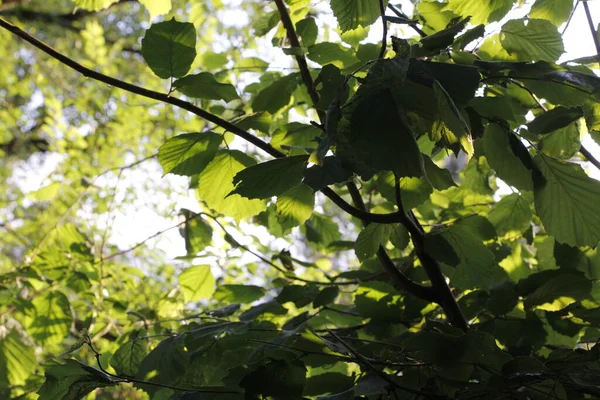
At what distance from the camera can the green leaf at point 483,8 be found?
59cm

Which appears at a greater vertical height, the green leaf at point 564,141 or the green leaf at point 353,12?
the green leaf at point 353,12

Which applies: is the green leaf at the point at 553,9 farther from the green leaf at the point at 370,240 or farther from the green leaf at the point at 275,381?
the green leaf at the point at 275,381

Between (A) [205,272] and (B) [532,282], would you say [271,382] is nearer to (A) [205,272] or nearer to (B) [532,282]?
(B) [532,282]

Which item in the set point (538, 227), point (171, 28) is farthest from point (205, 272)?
point (538, 227)

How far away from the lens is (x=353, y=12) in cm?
47

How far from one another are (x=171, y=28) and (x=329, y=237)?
48cm

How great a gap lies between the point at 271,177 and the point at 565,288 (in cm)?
33

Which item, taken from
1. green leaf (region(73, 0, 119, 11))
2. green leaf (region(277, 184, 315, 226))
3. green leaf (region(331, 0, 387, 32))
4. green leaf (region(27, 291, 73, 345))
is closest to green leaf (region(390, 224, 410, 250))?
green leaf (region(277, 184, 315, 226))

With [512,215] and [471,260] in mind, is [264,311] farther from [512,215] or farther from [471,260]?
[512,215]

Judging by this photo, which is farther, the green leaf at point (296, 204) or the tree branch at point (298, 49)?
the tree branch at point (298, 49)

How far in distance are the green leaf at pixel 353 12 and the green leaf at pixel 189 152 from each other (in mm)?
193

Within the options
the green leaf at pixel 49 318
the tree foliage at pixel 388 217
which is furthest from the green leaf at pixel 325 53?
the green leaf at pixel 49 318

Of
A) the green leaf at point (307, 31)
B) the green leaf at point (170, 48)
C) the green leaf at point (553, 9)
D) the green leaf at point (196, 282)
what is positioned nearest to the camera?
the green leaf at point (170, 48)

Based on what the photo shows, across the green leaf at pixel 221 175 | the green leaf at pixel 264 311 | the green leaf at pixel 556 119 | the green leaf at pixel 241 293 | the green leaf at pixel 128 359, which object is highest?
the green leaf at pixel 221 175
